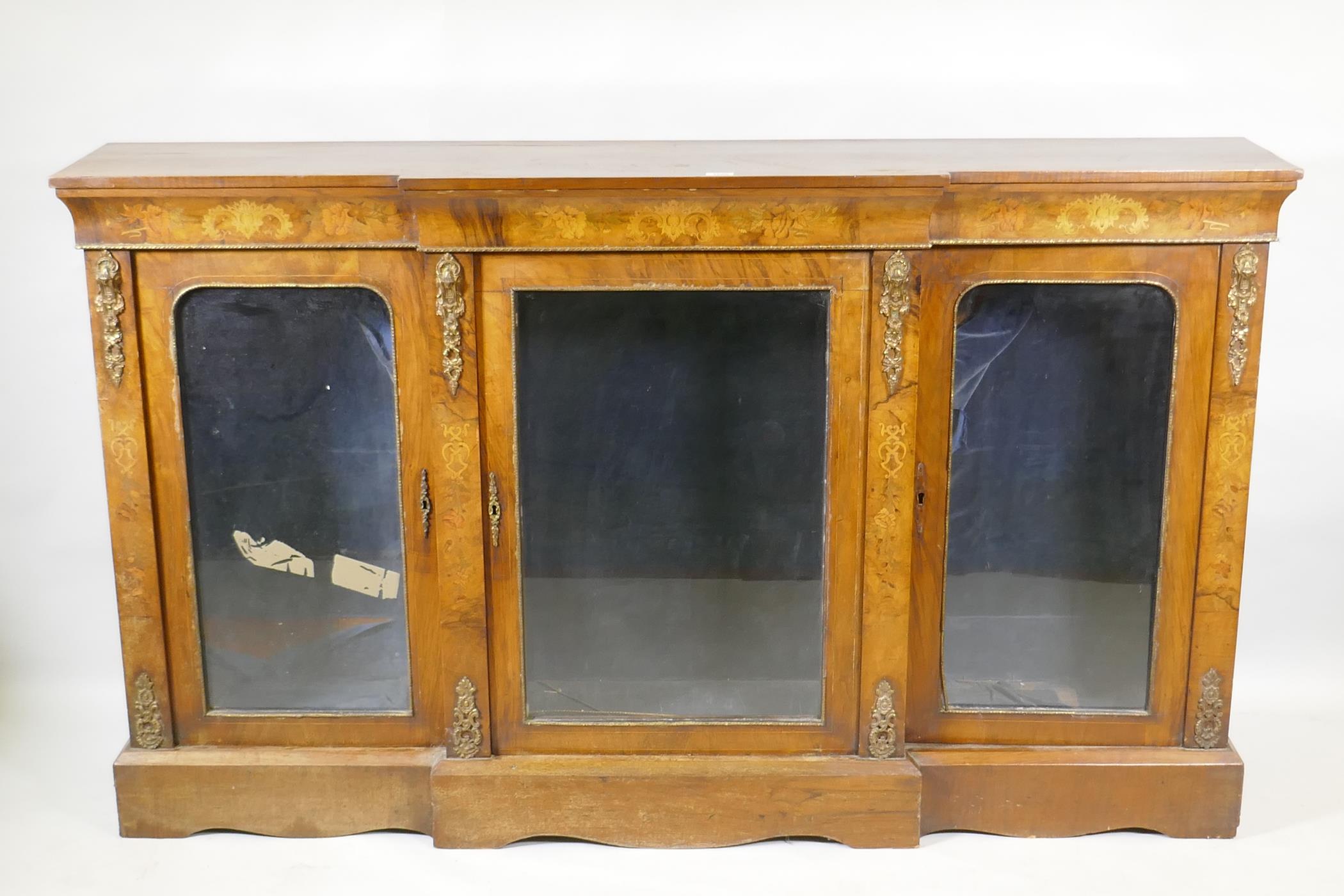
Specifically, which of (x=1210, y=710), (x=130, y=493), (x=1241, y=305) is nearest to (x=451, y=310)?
(x=130, y=493)

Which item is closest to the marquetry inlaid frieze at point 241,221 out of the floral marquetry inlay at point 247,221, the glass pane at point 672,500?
the floral marquetry inlay at point 247,221

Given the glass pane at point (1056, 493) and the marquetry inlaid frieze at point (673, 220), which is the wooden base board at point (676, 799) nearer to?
the glass pane at point (1056, 493)

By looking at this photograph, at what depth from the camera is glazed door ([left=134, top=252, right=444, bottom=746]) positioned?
389 cm

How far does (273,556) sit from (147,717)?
50 cm

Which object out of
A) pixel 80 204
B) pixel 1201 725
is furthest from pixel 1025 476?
pixel 80 204

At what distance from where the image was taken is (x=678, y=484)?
3.96 metres

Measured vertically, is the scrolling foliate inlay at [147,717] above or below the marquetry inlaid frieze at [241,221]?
below

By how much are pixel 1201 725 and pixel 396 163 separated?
2300 millimetres

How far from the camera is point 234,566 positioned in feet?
13.3

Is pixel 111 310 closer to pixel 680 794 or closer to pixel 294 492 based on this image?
pixel 294 492

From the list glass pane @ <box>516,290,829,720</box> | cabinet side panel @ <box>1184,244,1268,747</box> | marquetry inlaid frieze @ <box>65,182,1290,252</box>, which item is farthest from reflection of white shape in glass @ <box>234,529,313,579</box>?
cabinet side panel @ <box>1184,244,1268,747</box>

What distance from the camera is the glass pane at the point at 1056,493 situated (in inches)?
154

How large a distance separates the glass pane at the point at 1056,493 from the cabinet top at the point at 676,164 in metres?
0.28

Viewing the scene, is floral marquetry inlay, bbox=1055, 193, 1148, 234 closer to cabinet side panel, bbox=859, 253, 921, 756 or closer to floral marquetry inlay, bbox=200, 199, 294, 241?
cabinet side panel, bbox=859, 253, 921, 756
